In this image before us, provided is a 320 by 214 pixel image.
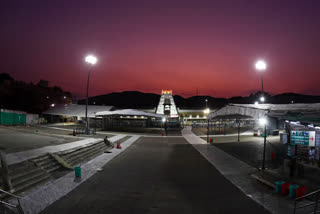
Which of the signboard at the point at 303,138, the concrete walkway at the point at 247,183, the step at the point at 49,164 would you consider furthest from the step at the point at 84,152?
the signboard at the point at 303,138

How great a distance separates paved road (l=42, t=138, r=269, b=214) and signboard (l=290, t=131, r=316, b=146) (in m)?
5.87

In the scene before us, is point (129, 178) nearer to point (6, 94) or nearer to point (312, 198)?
point (312, 198)

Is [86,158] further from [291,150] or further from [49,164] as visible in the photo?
[291,150]

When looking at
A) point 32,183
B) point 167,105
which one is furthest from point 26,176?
point 167,105

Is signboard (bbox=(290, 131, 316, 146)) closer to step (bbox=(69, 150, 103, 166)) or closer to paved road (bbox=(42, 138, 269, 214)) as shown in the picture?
paved road (bbox=(42, 138, 269, 214))

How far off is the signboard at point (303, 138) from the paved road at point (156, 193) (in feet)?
19.3

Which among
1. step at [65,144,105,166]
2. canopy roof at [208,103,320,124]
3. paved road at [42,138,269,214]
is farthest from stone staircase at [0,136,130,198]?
canopy roof at [208,103,320,124]

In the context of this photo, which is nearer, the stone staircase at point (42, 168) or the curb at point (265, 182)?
the stone staircase at point (42, 168)

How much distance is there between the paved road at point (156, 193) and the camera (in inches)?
261

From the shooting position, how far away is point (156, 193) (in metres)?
7.97

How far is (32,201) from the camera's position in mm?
6945

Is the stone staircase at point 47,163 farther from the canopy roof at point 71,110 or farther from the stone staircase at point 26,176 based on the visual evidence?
the canopy roof at point 71,110

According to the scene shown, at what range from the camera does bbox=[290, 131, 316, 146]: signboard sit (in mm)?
11570

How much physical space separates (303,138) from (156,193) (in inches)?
413
